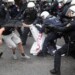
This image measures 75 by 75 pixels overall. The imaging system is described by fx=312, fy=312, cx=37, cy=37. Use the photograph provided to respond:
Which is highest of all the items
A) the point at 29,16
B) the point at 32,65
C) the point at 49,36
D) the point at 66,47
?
the point at 66,47

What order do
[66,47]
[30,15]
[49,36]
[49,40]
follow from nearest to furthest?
[66,47] → [49,36] → [49,40] → [30,15]

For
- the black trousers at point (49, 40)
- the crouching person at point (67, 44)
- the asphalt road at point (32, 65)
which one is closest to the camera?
the crouching person at point (67, 44)

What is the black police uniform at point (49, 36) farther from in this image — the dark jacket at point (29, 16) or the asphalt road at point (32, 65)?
the dark jacket at point (29, 16)

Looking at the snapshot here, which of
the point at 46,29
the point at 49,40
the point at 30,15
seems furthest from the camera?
the point at 30,15

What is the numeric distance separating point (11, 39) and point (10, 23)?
1.95ft

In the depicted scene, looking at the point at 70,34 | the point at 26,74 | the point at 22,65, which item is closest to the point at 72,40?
the point at 70,34

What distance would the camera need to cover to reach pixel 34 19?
11.9 meters

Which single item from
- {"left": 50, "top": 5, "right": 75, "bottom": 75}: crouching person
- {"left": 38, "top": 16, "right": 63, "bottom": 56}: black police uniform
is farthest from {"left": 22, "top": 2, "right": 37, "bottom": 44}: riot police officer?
{"left": 50, "top": 5, "right": 75, "bottom": 75}: crouching person

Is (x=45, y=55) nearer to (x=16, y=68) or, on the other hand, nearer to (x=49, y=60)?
(x=49, y=60)

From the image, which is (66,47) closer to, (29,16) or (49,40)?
(49,40)

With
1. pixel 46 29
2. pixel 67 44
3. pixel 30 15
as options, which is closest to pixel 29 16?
pixel 30 15

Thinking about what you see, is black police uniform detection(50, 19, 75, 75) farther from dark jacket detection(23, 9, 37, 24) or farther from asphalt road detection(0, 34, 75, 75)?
dark jacket detection(23, 9, 37, 24)

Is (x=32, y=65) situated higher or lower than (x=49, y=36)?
lower

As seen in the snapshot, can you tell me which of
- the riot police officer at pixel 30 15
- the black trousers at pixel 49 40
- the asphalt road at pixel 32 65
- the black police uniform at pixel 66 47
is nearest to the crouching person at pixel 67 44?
the black police uniform at pixel 66 47
